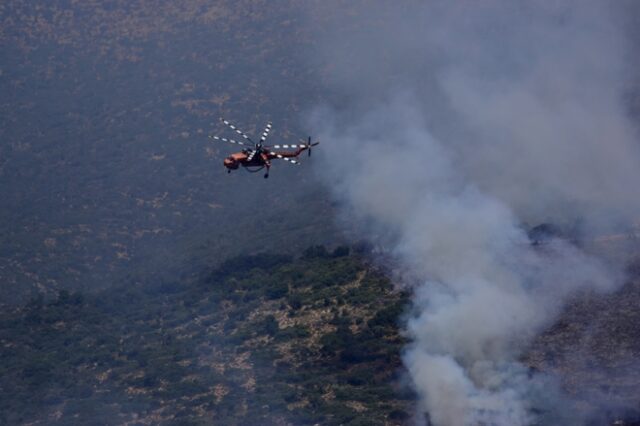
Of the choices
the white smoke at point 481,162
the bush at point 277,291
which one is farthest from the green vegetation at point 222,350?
the white smoke at point 481,162

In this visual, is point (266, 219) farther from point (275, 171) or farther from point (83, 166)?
point (83, 166)

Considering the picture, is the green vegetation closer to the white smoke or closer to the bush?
the bush

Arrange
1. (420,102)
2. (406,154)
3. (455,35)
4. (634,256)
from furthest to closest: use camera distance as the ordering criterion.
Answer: (455,35), (420,102), (406,154), (634,256)

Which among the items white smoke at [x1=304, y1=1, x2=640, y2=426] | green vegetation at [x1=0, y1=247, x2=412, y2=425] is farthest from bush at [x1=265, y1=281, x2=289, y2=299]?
white smoke at [x1=304, y1=1, x2=640, y2=426]

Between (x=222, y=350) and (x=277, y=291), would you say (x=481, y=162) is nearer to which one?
(x=277, y=291)

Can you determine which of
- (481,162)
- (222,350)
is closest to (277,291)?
(222,350)

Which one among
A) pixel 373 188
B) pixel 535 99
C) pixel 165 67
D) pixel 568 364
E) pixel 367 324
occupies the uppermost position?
pixel 165 67

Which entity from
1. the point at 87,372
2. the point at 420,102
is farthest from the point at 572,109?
the point at 87,372
